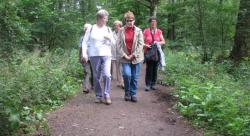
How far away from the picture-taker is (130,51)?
991 centimetres

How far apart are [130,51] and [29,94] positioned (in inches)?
108

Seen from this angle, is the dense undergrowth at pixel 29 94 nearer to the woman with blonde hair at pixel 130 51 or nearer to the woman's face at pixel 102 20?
the woman with blonde hair at pixel 130 51

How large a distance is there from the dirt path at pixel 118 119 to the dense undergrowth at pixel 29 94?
349 mm

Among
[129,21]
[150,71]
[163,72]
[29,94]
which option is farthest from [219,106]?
[163,72]

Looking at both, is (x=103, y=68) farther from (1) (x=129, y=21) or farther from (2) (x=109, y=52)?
(1) (x=129, y=21)

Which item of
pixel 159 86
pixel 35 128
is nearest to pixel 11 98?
pixel 35 128

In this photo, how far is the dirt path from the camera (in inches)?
278

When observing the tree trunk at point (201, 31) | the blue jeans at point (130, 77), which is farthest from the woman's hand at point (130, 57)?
the tree trunk at point (201, 31)

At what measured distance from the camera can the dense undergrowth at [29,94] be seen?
5.96m

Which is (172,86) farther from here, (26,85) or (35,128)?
(35,128)

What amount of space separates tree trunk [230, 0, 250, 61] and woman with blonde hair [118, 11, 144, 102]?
18.5 ft

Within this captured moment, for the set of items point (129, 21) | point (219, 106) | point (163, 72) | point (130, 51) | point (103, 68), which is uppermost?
point (129, 21)

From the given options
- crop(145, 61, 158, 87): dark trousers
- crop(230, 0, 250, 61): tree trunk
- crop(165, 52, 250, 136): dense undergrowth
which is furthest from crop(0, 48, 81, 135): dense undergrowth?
crop(230, 0, 250, 61): tree trunk

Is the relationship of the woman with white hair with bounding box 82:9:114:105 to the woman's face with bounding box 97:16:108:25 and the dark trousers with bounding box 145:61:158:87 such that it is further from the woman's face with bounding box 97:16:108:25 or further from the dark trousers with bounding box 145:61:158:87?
the dark trousers with bounding box 145:61:158:87
